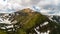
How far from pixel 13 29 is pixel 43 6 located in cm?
50

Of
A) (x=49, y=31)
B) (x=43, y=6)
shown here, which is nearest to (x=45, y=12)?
(x=43, y=6)

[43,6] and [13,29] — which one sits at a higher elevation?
[43,6]

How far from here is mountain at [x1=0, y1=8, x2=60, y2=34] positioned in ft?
6.62

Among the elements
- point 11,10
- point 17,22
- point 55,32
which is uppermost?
point 11,10

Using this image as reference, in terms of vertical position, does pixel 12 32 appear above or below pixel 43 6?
below

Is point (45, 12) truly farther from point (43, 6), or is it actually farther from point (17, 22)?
point (17, 22)

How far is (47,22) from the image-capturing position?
204cm

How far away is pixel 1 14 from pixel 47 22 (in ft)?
2.06

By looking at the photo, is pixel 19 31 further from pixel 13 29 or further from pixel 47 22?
pixel 47 22

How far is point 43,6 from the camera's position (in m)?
2.07

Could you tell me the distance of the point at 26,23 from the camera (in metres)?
2.04

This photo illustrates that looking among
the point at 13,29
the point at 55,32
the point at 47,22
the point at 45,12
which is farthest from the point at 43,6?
the point at 13,29

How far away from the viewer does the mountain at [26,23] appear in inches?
79.4

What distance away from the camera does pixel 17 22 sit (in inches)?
80.5
